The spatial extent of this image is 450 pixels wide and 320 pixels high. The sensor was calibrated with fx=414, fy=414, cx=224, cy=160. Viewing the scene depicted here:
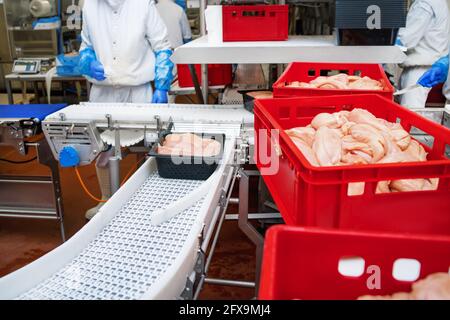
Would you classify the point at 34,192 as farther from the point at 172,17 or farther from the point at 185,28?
the point at 185,28

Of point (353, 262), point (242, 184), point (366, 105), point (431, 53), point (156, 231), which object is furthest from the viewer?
point (431, 53)

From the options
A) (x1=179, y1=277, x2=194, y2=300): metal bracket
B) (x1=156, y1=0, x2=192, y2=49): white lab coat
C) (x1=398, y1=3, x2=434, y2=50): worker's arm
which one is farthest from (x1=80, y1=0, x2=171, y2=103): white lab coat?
(x1=179, y1=277, x2=194, y2=300): metal bracket

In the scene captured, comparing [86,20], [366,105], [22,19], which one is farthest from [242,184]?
[22,19]

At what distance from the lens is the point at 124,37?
272 centimetres

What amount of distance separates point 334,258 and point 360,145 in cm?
35

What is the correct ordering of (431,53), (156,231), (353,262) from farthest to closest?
(431,53) → (156,231) → (353,262)

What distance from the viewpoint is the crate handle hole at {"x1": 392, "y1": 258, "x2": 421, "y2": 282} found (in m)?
0.71

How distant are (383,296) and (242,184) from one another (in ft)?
2.75

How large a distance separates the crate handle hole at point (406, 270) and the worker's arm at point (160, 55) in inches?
78.6

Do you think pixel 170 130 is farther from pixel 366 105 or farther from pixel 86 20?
pixel 86 20

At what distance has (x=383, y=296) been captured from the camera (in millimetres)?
719

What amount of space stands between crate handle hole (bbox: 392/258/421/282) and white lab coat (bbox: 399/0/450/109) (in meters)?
2.90

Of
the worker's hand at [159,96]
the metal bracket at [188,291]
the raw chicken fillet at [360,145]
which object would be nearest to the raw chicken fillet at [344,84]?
the raw chicken fillet at [360,145]

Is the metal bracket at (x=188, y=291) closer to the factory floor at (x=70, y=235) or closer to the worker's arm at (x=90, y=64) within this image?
the factory floor at (x=70, y=235)
